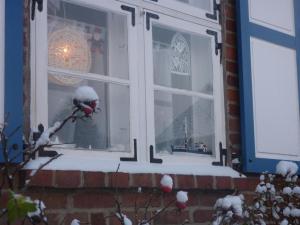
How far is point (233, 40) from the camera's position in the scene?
142 inches

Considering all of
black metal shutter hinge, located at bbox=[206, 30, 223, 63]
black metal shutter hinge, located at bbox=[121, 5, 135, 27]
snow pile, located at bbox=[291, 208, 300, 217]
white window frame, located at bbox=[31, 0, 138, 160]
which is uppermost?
black metal shutter hinge, located at bbox=[121, 5, 135, 27]

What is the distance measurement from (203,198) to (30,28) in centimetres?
131

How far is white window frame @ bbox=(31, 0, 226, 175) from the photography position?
2.63m

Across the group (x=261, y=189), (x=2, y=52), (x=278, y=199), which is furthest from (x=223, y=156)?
(x=2, y=52)

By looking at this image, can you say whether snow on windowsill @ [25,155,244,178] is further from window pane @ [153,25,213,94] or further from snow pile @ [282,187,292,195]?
window pane @ [153,25,213,94]

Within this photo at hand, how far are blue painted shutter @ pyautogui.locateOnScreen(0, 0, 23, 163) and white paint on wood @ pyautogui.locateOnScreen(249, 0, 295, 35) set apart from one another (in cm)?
171

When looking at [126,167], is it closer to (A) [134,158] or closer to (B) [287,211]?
(A) [134,158]

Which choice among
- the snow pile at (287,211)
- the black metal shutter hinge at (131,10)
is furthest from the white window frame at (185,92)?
the snow pile at (287,211)

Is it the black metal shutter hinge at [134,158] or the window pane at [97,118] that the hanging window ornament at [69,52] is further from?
the black metal shutter hinge at [134,158]

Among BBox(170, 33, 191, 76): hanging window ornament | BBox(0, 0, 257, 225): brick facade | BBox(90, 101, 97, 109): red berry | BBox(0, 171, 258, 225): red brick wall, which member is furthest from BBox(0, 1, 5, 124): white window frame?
BBox(170, 33, 191, 76): hanging window ornament

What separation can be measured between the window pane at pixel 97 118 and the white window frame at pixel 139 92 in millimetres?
42

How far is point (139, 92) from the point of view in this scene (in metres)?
3.07

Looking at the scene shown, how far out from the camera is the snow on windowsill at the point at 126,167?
2.55 m

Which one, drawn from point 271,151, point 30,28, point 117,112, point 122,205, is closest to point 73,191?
point 122,205
